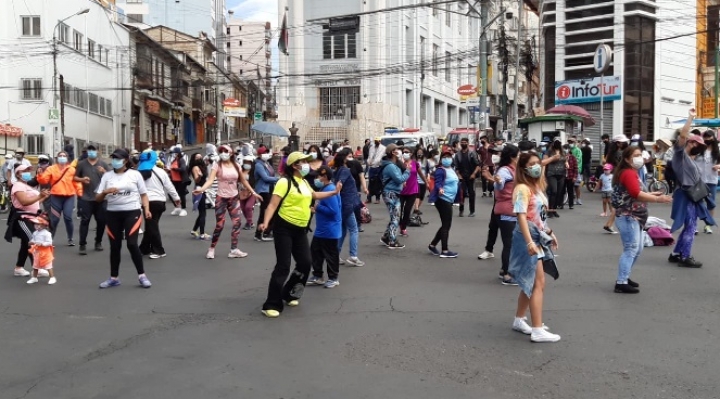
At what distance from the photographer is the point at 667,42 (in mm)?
42656

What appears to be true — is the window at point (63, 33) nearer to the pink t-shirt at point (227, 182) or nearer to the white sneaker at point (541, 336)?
the pink t-shirt at point (227, 182)

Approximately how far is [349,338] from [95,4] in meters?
46.7

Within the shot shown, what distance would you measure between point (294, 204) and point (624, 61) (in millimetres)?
37297

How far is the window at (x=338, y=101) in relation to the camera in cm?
4716

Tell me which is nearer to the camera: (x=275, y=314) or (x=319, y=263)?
(x=275, y=314)

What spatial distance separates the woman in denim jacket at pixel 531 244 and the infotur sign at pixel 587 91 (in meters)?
34.9

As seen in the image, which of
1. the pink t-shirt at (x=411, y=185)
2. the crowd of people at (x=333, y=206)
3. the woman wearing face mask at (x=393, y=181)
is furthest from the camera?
the pink t-shirt at (x=411, y=185)

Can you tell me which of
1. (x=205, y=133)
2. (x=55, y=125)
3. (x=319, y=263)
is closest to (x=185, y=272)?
(x=319, y=263)

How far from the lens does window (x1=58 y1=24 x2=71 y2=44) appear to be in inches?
1695

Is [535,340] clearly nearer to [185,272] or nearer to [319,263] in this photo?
[319,263]

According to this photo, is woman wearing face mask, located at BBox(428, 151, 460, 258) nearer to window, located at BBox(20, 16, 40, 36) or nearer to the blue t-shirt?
the blue t-shirt

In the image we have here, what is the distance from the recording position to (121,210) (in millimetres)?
9328

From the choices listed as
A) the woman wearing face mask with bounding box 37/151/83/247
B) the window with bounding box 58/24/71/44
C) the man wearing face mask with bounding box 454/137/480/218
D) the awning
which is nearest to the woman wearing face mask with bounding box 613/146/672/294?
the woman wearing face mask with bounding box 37/151/83/247

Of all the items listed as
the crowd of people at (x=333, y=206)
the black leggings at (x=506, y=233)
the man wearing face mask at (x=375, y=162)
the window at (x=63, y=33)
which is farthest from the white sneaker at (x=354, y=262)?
the window at (x=63, y=33)
